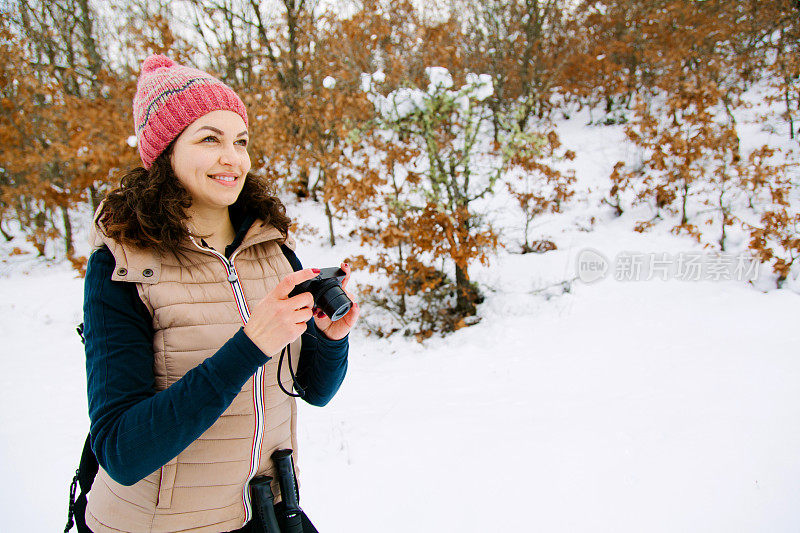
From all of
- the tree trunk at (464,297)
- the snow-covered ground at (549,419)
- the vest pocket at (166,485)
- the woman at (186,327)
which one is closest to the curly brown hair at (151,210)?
the woman at (186,327)

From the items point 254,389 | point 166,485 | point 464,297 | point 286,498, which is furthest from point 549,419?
point 166,485

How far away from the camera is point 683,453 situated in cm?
286

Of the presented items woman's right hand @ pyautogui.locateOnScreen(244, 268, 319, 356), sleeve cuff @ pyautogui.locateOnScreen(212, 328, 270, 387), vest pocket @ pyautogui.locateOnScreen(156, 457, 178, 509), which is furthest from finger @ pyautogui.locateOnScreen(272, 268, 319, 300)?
vest pocket @ pyautogui.locateOnScreen(156, 457, 178, 509)

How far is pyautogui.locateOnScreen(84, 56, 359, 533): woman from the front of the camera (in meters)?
0.87

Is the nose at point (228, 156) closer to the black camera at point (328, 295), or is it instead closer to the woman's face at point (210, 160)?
the woman's face at point (210, 160)

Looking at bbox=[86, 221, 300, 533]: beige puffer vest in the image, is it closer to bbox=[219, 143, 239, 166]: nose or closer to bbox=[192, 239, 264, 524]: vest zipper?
bbox=[192, 239, 264, 524]: vest zipper

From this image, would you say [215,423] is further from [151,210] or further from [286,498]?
[151,210]

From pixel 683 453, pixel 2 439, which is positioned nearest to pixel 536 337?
pixel 683 453

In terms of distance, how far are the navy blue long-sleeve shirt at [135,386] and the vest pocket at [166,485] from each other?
147mm

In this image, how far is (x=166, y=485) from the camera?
1.02 metres

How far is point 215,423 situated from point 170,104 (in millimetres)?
869

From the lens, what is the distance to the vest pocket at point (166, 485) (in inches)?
39.9

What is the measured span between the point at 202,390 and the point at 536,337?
4.46 meters

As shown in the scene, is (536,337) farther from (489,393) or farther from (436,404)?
(436,404)
